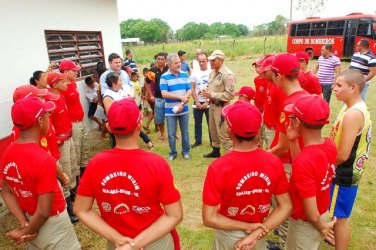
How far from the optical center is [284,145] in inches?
114

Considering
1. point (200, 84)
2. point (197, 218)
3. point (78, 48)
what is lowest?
point (197, 218)

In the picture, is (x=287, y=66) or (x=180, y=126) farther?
(x=180, y=126)

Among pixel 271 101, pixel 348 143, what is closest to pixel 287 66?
pixel 271 101

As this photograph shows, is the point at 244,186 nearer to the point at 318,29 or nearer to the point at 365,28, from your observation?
the point at 365,28

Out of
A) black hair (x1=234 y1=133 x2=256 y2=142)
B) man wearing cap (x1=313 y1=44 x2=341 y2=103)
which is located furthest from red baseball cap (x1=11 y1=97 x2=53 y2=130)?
man wearing cap (x1=313 y1=44 x2=341 y2=103)

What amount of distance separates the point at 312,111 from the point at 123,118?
1.27 metres

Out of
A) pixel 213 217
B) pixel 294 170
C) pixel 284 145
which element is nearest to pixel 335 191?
pixel 284 145

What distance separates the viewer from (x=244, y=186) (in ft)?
6.30

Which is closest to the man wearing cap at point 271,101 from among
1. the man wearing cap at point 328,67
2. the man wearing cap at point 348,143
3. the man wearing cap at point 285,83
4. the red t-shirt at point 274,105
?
the red t-shirt at point 274,105

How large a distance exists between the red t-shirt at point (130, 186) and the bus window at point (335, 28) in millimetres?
21759

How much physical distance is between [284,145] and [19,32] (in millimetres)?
4931

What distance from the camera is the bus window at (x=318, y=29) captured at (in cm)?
2139

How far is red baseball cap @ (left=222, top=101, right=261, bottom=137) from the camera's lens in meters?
1.86

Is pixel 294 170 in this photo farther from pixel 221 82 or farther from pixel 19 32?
pixel 19 32
